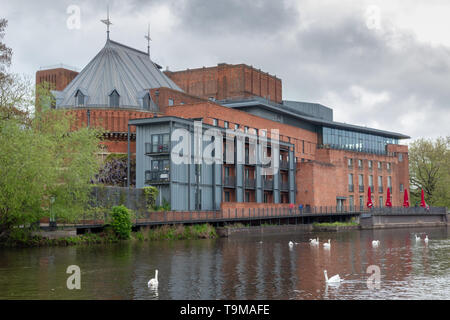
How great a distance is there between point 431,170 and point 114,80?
191 ft

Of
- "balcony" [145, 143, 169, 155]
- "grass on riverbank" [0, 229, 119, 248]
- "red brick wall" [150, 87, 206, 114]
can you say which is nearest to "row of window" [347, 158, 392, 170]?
"red brick wall" [150, 87, 206, 114]

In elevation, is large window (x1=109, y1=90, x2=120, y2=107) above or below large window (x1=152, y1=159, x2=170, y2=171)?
above

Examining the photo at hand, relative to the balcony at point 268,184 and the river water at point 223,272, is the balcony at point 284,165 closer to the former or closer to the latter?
the balcony at point 268,184

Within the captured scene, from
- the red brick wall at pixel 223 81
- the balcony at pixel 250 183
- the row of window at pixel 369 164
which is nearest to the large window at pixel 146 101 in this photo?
the balcony at pixel 250 183

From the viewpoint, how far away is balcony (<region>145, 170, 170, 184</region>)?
51688 millimetres

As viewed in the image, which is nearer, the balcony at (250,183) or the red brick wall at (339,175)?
the balcony at (250,183)

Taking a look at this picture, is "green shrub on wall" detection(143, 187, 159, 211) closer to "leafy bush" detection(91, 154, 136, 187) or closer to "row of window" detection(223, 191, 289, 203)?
"leafy bush" detection(91, 154, 136, 187)

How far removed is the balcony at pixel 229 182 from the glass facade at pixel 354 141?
3364 cm

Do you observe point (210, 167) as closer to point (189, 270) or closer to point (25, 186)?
point (25, 186)

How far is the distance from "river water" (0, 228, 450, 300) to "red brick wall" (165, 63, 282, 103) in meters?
62.0

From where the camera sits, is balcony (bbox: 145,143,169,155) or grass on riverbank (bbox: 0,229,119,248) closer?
grass on riverbank (bbox: 0,229,119,248)

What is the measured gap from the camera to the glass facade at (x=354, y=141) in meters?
91.7
